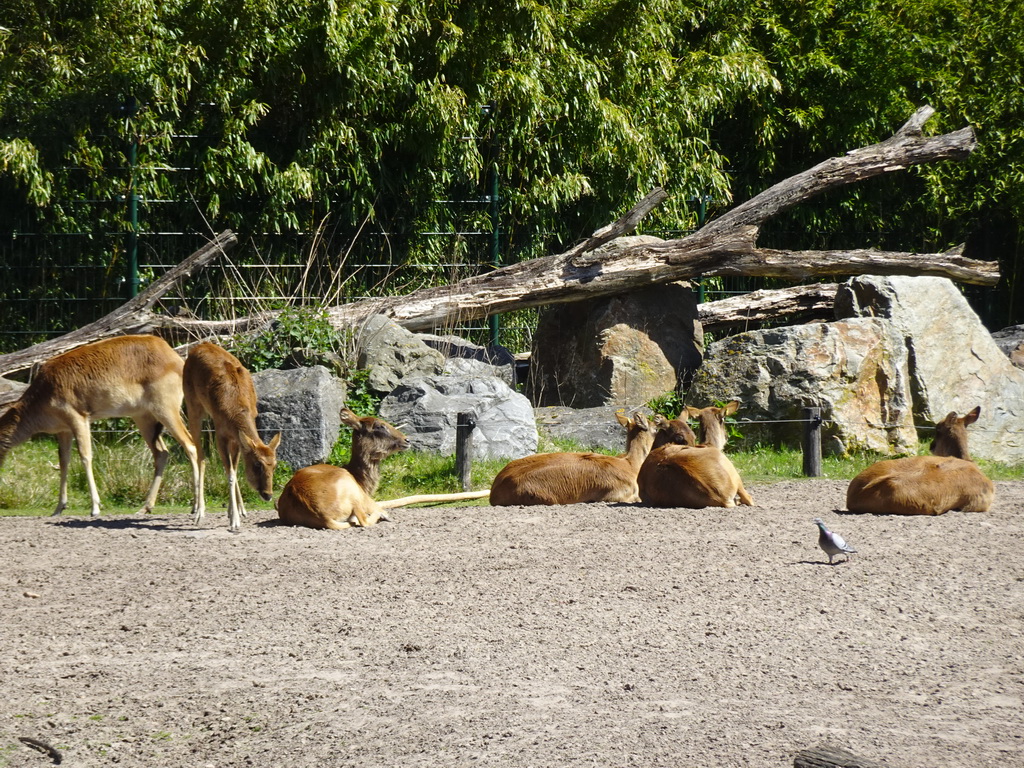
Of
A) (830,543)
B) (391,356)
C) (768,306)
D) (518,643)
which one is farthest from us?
(768,306)

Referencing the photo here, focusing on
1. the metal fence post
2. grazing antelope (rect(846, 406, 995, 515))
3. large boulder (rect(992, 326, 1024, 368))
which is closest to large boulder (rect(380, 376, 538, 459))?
the metal fence post

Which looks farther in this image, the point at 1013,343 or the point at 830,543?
the point at 1013,343

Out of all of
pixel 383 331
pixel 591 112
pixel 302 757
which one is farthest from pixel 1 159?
pixel 302 757

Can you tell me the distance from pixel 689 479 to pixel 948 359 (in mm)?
5687

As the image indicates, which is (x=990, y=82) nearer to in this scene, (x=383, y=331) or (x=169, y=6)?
(x=383, y=331)

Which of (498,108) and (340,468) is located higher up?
(498,108)

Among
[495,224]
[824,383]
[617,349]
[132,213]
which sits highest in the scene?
[132,213]

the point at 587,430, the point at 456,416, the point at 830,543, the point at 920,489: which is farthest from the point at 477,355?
the point at 830,543

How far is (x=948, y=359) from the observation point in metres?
13.9

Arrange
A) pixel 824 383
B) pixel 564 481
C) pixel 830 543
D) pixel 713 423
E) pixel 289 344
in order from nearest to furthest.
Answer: pixel 830 543
pixel 564 481
pixel 713 423
pixel 824 383
pixel 289 344

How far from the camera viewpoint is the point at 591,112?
16.2 metres

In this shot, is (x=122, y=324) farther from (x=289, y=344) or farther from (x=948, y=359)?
(x=948, y=359)

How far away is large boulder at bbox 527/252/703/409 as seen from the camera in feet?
48.1

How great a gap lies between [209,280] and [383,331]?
299 centimetres
